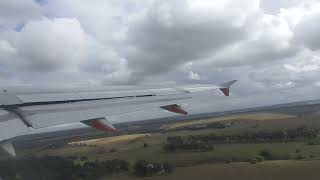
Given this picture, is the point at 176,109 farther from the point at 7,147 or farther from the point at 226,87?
the point at 7,147

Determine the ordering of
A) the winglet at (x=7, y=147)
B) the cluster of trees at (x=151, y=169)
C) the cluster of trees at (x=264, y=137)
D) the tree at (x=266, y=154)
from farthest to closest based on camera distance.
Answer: the cluster of trees at (x=264, y=137)
the tree at (x=266, y=154)
the cluster of trees at (x=151, y=169)
the winglet at (x=7, y=147)

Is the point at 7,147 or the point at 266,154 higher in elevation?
the point at 7,147

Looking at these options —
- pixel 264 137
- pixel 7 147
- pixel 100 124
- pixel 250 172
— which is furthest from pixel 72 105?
pixel 264 137

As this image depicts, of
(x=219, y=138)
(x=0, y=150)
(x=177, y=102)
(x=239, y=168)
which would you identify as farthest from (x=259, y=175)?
(x=219, y=138)

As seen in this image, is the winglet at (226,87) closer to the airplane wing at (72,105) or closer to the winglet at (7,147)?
the airplane wing at (72,105)

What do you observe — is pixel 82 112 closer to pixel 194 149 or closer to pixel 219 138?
pixel 194 149

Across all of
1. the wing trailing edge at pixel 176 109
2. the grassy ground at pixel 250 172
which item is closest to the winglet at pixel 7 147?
the wing trailing edge at pixel 176 109
